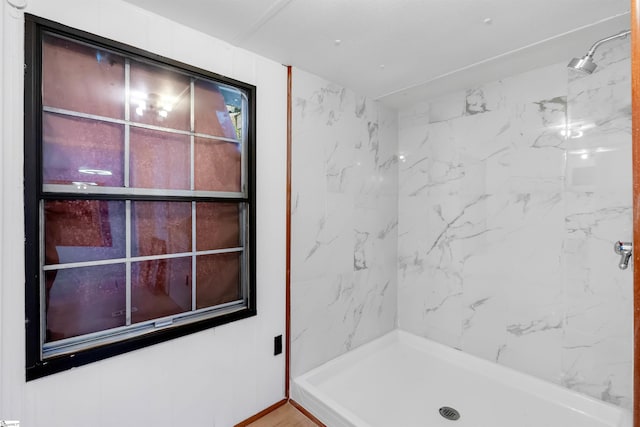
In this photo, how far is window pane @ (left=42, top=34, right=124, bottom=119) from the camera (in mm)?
1212

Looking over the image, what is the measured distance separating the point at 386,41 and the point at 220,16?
2.91 feet

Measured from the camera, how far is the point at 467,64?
1.94 metres

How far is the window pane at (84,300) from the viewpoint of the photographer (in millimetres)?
1234

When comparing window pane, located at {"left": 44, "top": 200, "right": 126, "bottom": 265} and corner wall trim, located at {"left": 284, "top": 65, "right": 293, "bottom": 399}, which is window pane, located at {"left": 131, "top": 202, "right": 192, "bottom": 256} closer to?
window pane, located at {"left": 44, "top": 200, "right": 126, "bottom": 265}

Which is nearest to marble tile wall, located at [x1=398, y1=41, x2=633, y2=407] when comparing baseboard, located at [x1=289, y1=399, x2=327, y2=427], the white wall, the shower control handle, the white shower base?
the white shower base

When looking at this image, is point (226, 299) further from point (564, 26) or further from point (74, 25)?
point (564, 26)

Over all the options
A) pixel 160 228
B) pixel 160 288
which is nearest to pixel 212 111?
pixel 160 228

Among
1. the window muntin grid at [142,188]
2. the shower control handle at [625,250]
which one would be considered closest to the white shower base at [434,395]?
the window muntin grid at [142,188]

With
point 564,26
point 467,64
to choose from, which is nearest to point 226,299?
point 467,64

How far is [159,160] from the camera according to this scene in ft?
4.92

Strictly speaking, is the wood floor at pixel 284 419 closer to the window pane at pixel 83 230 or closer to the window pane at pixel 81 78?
the window pane at pixel 83 230

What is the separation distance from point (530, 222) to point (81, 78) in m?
2.65

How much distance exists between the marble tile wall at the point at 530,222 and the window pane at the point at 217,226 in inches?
63.9

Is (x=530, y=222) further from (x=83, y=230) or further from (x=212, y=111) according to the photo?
(x=83, y=230)
